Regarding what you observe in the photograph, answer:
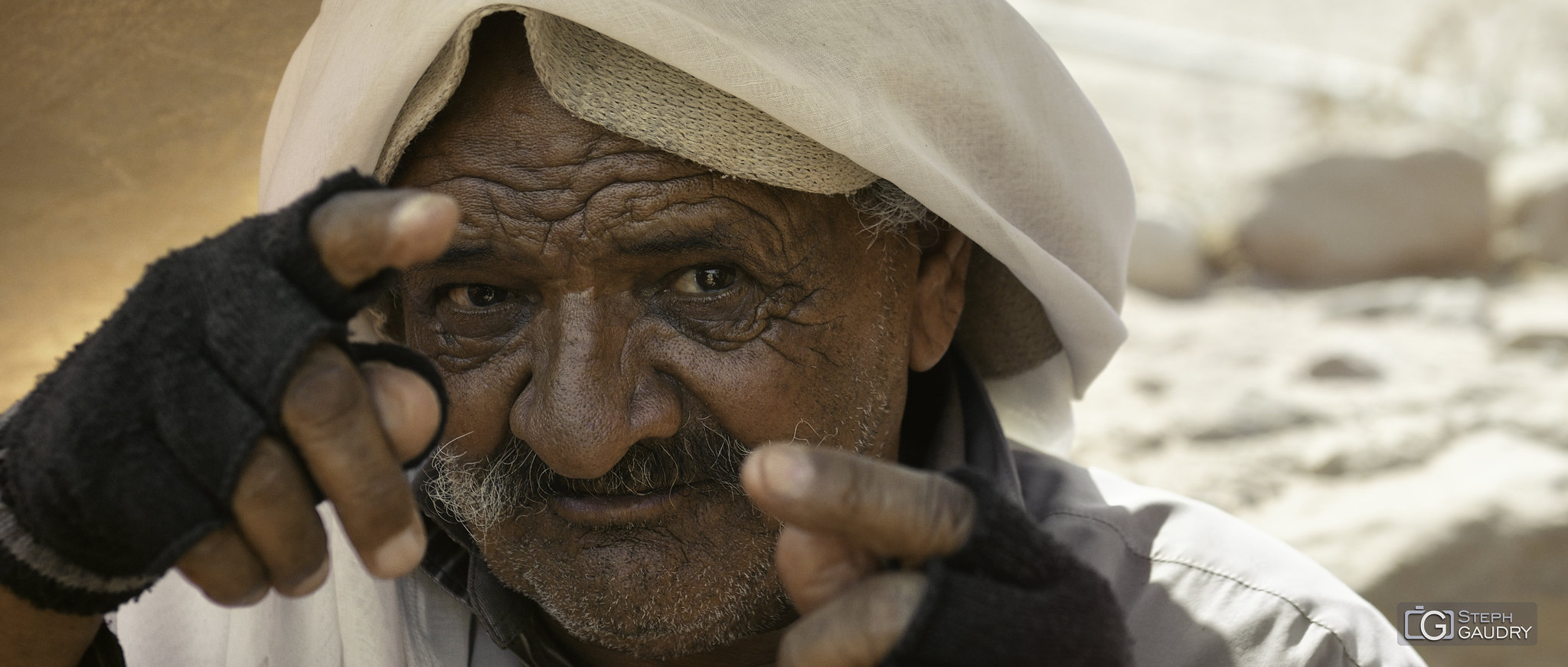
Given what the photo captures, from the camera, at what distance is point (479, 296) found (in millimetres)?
2010

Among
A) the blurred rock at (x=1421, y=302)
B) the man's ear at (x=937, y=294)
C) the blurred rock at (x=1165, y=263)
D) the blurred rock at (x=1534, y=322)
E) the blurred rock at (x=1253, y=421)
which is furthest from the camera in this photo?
the blurred rock at (x=1165, y=263)

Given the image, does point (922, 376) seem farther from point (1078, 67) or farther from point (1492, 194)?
point (1078, 67)

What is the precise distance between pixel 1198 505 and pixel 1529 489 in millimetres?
2150

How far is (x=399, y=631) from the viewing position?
6.98 feet

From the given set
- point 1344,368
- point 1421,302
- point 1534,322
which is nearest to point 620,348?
point 1344,368

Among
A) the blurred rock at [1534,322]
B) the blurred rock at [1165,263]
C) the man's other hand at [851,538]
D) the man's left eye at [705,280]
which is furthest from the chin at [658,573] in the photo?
the blurred rock at [1165,263]

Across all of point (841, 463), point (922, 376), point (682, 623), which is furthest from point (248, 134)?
point (841, 463)

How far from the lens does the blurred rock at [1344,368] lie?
17.2 ft

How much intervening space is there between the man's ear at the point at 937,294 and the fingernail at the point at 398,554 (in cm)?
125

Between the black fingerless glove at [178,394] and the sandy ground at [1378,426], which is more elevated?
the black fingerless glove at [178,394]

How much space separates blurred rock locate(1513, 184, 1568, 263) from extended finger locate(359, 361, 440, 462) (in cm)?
748

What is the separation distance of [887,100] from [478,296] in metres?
0.75

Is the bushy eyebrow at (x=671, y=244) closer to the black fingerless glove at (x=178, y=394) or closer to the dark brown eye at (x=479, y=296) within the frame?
the dark brown eye at (x=479, y=296)

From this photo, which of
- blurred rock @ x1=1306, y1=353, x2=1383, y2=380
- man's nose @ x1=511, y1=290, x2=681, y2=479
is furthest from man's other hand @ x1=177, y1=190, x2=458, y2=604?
blurred rock @ x1=1306, y1=353, x2=1383, y2=380
